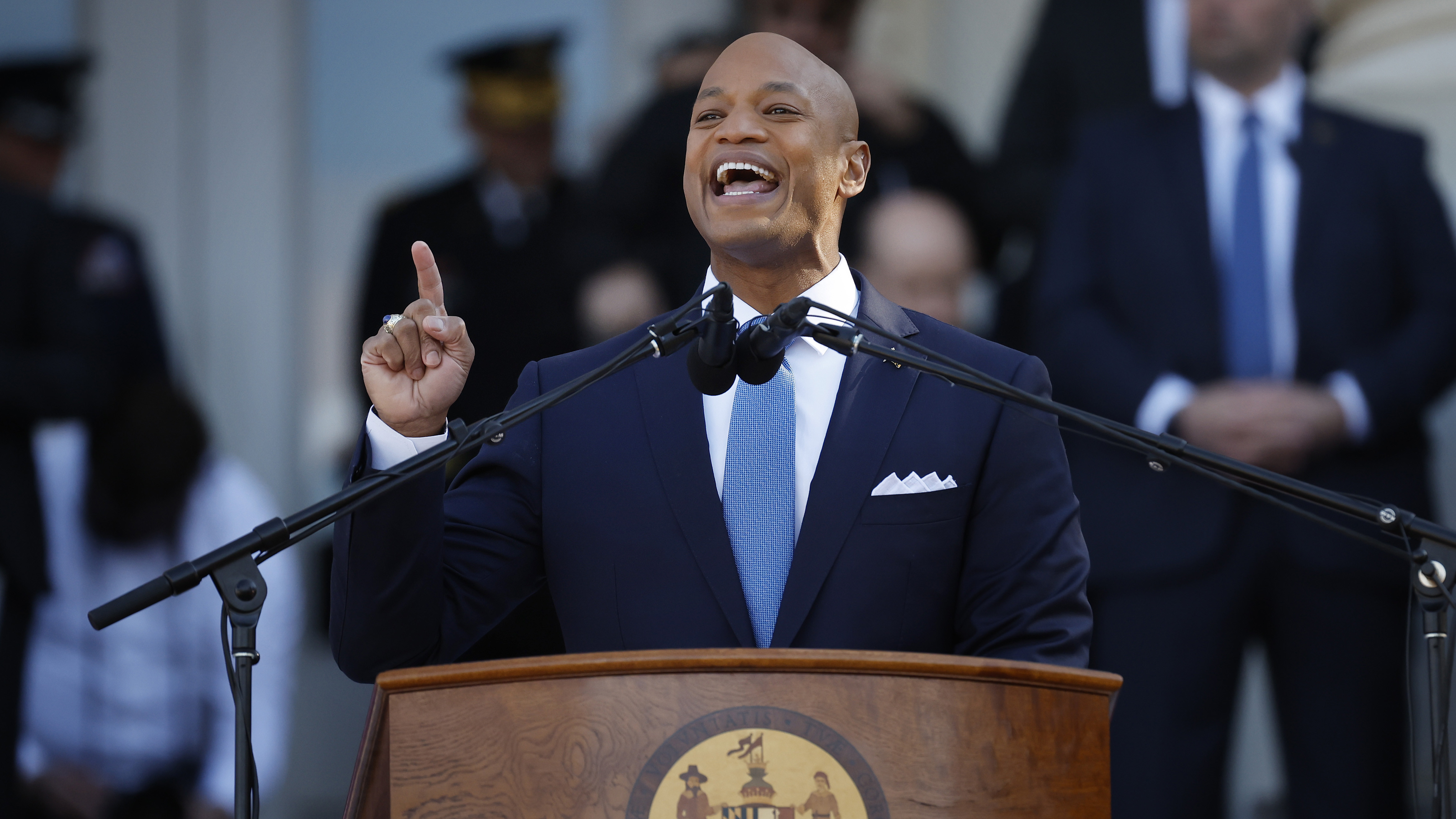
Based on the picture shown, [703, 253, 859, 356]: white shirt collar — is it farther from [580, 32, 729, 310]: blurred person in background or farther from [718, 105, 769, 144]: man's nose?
[580, 32, 729, 310]: blurred person in background

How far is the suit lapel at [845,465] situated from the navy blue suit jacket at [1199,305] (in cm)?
170

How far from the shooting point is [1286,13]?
4.05 m

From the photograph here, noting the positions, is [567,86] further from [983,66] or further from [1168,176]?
[1168,176]

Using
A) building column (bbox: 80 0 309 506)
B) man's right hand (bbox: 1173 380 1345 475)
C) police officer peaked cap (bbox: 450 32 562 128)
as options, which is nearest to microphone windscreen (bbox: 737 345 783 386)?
man's right hand (bbox: 1173 380 1345 475)

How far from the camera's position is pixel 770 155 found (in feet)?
7.04

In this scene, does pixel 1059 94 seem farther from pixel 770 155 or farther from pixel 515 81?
pixel 770 155

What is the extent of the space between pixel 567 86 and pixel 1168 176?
2.48 meters

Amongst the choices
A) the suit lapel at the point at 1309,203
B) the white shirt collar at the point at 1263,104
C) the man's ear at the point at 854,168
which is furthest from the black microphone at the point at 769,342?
the white shirt collar at the point at 1263,104

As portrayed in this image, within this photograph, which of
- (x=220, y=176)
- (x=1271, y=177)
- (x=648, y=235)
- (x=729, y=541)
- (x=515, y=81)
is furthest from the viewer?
(x=220, y=176)

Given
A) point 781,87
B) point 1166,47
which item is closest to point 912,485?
point 781,87

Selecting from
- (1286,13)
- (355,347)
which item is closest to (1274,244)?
(1286,13)

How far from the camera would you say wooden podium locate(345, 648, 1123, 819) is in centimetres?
158

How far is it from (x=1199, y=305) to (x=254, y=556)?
268 cm

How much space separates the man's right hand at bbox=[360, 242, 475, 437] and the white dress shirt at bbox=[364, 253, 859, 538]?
15.3 inches
